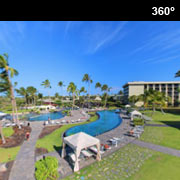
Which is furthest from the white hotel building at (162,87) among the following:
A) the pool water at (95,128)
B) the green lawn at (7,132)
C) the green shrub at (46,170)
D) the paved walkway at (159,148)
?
the green shrub at (46,170)

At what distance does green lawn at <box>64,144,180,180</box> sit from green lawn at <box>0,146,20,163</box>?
18.9 feet

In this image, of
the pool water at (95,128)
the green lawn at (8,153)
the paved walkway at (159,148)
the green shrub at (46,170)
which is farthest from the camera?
the pool water at (95,128)

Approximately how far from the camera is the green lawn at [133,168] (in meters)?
5.98

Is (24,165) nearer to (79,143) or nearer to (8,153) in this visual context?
(8,153)

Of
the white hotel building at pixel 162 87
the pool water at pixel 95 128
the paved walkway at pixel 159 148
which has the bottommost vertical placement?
the pool water at pixel 95 128

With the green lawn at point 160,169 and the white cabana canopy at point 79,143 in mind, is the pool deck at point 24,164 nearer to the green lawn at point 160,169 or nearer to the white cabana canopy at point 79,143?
the white cabana canopy at point 79,143

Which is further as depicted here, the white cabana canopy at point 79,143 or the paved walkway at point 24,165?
the white cabana canopy at point 79,143

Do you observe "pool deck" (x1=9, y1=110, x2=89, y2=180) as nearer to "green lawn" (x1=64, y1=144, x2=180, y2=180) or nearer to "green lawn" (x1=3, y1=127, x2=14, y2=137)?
"green lawn" (x1=64, y1=144, x2=180, y2=180)

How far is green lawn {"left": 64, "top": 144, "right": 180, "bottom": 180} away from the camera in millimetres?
5977

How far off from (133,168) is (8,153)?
10578 mm

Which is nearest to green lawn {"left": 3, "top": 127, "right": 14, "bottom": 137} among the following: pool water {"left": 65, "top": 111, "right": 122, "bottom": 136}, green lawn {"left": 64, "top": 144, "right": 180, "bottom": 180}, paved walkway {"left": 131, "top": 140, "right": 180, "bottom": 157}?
pool water {"left": 65, "top": 111, "right": 122, "bottom": 136}

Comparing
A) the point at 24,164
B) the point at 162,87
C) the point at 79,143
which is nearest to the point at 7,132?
the point at 24,164

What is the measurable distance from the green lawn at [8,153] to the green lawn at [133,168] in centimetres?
575
